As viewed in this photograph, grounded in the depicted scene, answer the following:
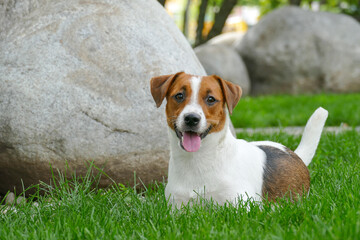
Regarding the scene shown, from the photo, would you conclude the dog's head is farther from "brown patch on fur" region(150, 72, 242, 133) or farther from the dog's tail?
the dog's tail

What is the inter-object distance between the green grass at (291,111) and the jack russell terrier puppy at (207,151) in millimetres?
3470

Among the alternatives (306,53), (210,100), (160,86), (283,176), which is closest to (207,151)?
(210,100)

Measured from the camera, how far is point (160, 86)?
12.6ft

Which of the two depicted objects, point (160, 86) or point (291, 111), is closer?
point (160, 86)

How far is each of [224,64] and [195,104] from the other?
10462 millimetres

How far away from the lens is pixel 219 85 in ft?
12.4

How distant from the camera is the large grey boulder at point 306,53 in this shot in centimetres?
1391

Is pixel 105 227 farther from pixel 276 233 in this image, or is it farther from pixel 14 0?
pixel 14 0

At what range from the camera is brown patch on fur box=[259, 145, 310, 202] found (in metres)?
3.93

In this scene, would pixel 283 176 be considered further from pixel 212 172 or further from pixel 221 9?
pixel 221 9

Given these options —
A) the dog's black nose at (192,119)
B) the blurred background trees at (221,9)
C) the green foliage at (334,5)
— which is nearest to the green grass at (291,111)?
the blurred background trees at (221,9)

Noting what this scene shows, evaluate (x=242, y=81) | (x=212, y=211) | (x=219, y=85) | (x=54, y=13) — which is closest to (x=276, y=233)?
(x=212, y=211)

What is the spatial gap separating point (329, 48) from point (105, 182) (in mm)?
10611

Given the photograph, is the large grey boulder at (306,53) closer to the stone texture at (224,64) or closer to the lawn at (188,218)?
the stone texture at (224,64)
